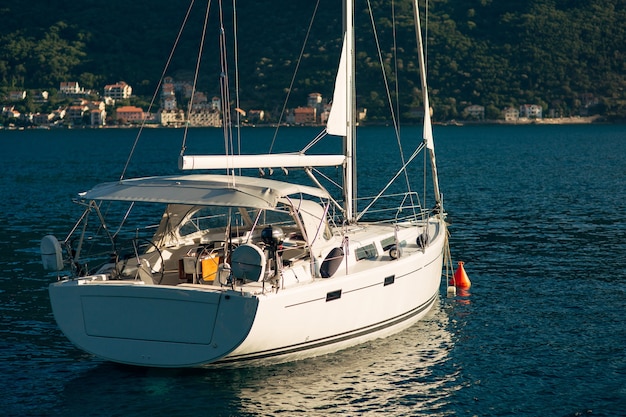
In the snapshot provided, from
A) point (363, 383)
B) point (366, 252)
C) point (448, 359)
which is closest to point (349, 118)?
point (366, 252)

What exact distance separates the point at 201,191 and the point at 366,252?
4.20 meters

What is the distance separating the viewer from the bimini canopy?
60.5ft

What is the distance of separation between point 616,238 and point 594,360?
54.4 feet

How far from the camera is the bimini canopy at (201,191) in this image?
1844cm

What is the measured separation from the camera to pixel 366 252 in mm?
21422

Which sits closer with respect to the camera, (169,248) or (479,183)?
(169,248)

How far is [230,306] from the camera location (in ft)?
56.5

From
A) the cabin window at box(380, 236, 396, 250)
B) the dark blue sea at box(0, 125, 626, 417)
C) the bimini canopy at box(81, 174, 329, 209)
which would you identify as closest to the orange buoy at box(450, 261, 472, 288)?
the dark blue sea at box(0, 125, 626, 417)

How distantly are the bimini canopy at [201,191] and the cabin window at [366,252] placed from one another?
1846 mm

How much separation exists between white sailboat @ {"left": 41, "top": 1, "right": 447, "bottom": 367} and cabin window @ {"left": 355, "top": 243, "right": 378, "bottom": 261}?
0.04 metres

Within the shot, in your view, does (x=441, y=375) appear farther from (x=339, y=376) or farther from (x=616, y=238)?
(x=616, y=238)

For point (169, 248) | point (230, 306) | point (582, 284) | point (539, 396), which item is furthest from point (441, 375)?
point (582, 284)

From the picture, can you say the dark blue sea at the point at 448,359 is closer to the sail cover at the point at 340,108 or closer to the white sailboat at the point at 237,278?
the white sailboat at the point at 237,278

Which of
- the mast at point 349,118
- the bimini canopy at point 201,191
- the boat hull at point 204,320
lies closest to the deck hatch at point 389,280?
the boat hull at point 204,320
